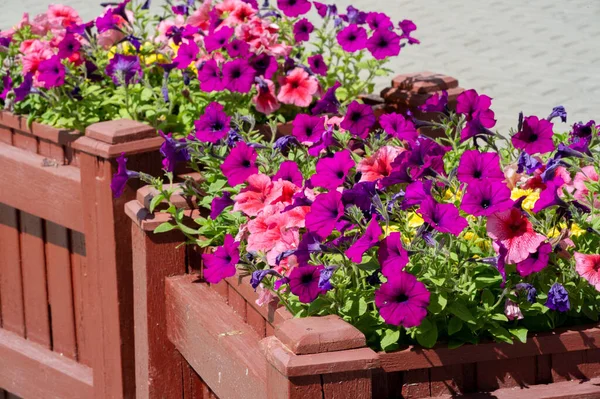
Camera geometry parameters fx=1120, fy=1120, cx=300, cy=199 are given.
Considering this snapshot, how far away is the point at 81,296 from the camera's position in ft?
12.5

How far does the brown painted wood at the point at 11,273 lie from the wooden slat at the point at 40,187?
3.9 inches

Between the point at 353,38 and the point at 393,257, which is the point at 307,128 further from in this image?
the point at 353,38

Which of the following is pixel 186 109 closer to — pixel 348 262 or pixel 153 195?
pixel 153 195

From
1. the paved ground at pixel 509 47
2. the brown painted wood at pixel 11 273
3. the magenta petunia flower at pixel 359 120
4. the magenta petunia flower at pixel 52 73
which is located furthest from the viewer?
the paved ground at pixel 509 47

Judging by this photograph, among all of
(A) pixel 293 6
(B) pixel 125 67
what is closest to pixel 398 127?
(B) pixel 125 67

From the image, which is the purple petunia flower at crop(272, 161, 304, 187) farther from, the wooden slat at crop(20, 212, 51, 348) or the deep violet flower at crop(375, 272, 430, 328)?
the wooden slat at crop(20, 212, 51, 348)

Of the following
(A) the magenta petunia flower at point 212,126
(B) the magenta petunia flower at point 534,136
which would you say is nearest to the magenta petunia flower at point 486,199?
(B) the magenta petunia flower at point 534,136

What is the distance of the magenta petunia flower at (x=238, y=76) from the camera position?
3.62 meters

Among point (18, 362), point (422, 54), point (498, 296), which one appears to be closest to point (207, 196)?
point (498, 296)

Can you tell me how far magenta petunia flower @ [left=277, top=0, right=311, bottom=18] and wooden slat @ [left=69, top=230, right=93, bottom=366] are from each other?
3.64 feet

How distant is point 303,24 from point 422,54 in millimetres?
3787

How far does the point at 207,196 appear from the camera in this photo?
3.05 metres

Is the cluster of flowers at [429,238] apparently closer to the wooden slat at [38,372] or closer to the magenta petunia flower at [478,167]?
the magenta petunia flower at [478,167]

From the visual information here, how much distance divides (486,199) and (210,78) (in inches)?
60.3
